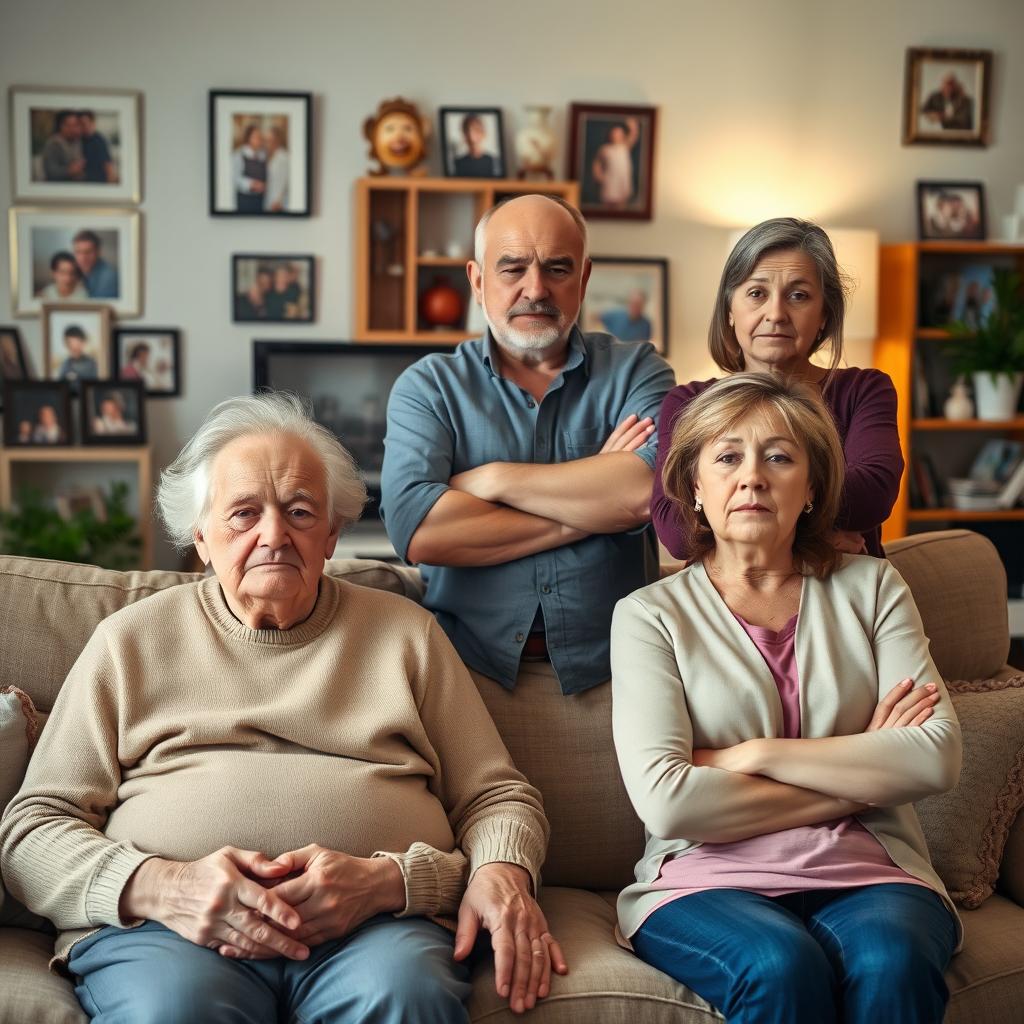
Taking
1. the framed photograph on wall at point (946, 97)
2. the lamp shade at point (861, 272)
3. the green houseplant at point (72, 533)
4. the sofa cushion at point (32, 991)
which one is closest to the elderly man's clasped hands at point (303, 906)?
the sofa cushion at point (32, 991)

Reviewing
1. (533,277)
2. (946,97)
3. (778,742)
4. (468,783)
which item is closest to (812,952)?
(778,742)

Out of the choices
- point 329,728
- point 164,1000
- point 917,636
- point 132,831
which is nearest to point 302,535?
point 329,728

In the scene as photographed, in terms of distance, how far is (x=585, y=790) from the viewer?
218 centimetres

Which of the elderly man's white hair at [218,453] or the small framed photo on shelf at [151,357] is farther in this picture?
the small framed photo on shelf at [151,357]

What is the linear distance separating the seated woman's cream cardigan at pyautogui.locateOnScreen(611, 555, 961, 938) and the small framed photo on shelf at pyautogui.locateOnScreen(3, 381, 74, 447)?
11.9ft

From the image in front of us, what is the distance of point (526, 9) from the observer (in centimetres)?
531

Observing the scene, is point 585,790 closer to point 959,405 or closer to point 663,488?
point 663,488

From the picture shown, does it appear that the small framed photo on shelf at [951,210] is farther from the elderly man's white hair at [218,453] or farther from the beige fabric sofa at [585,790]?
the elderly man's white hair at [218,453]

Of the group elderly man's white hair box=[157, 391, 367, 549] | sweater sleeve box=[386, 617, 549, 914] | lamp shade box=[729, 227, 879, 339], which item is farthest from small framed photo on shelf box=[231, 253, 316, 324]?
sweater sleeve box=[386, 617, 549, 914]

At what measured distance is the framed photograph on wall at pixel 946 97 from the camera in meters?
5.64

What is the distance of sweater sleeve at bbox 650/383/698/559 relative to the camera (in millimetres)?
2025

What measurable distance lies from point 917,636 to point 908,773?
0.24 m

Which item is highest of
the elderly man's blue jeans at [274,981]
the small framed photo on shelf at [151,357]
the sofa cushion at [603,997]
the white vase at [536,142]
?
the white vase at [536,142]

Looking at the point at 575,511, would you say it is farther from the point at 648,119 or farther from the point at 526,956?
the point at 648,119
